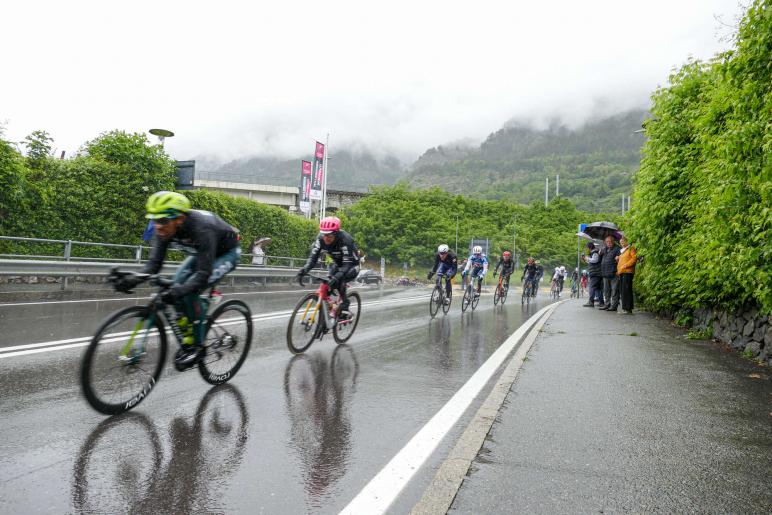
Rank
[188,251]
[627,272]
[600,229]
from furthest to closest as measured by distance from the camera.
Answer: [600,229], [627,272], [188,251]

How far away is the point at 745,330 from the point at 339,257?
225 inches

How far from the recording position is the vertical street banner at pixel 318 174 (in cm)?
3888

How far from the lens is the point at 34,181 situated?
16.3 metres

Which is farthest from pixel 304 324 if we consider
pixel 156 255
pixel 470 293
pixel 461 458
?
pixel 470 293

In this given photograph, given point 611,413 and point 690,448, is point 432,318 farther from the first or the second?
point 690,448

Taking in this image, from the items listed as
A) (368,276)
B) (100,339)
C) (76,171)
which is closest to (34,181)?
(76,171)

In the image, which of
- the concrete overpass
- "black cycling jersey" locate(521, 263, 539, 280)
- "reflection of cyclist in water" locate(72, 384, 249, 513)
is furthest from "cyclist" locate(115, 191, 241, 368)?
the concrete overpass

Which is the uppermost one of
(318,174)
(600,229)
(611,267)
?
(318,174)

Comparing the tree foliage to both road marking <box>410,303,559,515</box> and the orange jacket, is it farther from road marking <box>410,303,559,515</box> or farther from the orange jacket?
road marking <box>410,303,559,515</box>

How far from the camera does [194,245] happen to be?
4.77 metres

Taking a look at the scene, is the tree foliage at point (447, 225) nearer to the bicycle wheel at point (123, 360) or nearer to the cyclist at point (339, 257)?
the cyclist at point (339, 257)

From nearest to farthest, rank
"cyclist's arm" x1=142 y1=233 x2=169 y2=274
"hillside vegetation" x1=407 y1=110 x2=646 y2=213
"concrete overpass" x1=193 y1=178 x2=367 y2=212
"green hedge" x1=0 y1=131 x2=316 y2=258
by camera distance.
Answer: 1. "cyclist's arm" x1=142 y1=233 x2=169 y2=274
2. "green hedge" x1=0 y1=131 x2=316 y2=258
3. "concrete overpass" x1=193 y1=178 x2=367 y2=212
4. "hillside vegetation" x1=407 y1=110 x2=646 y2=213

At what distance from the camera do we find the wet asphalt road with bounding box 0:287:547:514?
8.86ft

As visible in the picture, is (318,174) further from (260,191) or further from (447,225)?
(260,191)
